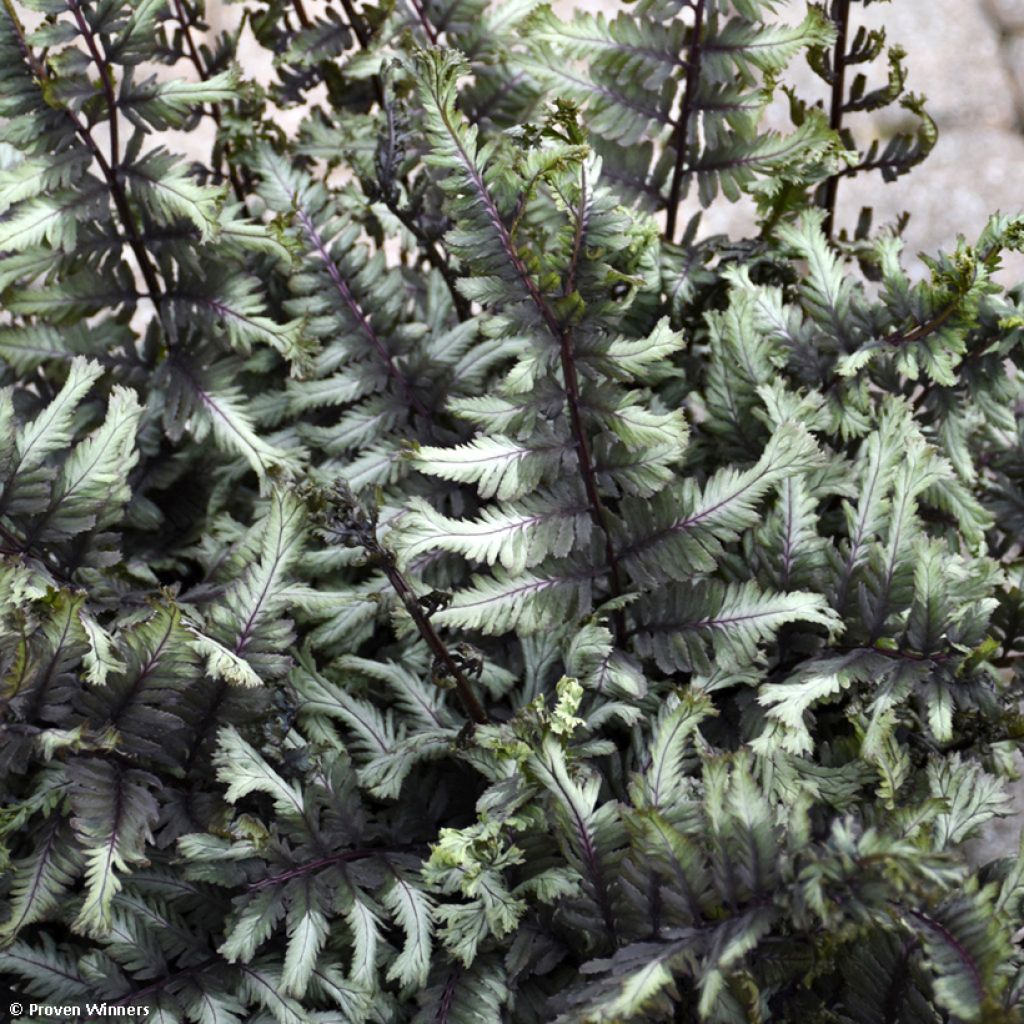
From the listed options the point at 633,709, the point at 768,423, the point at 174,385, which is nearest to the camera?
the point at 633,709

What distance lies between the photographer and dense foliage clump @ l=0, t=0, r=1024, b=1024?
1109 mm

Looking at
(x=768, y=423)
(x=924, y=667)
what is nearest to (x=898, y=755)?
(x=924, y=667)

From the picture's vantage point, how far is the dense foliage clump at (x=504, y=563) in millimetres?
1109

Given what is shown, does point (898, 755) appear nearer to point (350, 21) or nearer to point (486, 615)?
point (486, 615)

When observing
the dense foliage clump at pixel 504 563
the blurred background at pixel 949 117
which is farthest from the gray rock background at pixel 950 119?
the dense foliage clump at pixel 504 563

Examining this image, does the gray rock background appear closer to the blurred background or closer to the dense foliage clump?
the blurred background

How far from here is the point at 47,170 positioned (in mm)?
1403

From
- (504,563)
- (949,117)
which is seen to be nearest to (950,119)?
(949,117)

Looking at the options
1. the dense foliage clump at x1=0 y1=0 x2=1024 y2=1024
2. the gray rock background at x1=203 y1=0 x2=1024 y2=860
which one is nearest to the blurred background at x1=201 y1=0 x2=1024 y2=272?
the gray rock background at x1=203 y1=0 x2=1024 y2=860

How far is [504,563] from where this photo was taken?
1192mm

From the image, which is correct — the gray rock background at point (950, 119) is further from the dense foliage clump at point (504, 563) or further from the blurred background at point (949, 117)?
the dense foliage clump at point (504, 563)

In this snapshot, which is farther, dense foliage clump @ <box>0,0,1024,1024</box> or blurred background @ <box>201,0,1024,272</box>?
blurred background @ <box>201,0,1024,272</box>

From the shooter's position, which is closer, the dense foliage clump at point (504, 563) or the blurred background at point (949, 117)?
the dense foliage clump at point (504, 563)

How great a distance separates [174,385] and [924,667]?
1009 millimetres
